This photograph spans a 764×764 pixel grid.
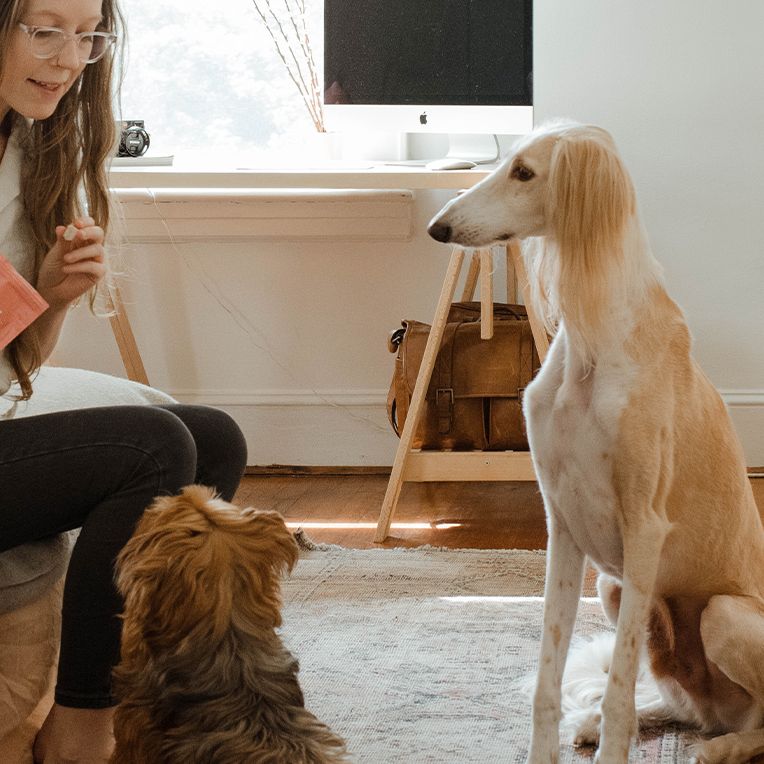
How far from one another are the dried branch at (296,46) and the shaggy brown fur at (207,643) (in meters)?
2.46

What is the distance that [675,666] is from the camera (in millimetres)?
1823

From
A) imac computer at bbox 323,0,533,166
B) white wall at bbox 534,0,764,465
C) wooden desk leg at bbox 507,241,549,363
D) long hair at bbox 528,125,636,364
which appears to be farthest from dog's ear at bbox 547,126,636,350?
white wall at bbox 534,0,764,465

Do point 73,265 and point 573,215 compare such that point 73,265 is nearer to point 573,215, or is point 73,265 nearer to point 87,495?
point 87,495

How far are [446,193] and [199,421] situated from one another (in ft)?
6.44

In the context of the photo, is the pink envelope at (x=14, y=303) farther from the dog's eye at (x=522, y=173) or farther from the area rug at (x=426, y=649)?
the area rug at (x=426, y=649)

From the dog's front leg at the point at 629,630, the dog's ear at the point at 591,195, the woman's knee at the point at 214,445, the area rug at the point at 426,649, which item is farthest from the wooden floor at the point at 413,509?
the dog's ear at the point at 591,195

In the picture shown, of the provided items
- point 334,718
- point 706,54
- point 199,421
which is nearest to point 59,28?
point 199,421

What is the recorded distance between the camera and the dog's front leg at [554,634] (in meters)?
1.68

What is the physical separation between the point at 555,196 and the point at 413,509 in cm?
187

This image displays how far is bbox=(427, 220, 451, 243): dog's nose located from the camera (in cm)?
176

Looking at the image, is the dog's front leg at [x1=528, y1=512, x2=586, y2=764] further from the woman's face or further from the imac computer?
the imac computer

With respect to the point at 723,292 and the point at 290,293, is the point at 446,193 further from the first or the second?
the point at 723,292

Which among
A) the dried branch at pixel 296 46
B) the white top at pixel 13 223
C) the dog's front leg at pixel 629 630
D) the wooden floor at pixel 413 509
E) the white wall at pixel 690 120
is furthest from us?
the dried branch at pixel 296 46

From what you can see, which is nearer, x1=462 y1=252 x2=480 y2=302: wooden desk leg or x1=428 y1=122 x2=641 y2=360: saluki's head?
x1=428 y1=122 x2=641 y2=360: saluki's head
